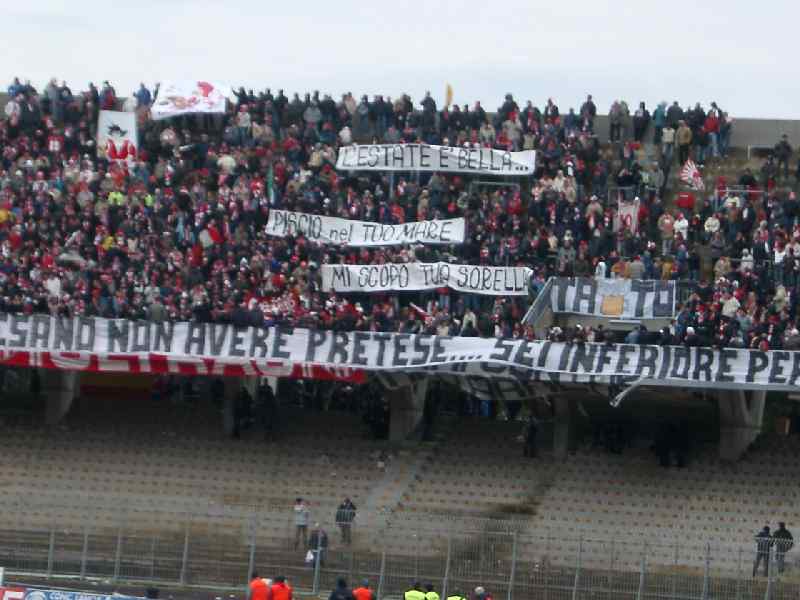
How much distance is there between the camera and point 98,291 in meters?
41.7

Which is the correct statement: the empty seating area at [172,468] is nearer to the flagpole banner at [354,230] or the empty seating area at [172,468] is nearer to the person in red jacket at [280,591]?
the flagpole banner at [354,230]

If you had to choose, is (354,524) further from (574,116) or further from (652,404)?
(574,116)

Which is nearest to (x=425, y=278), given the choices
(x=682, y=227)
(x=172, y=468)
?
(x=682, y=227)

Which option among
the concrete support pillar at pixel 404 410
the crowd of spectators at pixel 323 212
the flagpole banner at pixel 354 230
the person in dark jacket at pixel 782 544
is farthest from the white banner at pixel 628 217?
the person in dark jacket at pixel 782 544

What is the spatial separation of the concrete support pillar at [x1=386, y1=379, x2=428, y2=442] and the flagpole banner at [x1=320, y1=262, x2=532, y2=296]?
2.16m

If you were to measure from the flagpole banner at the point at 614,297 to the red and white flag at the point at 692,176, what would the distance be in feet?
15.0

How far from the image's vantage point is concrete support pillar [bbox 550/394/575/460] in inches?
1583

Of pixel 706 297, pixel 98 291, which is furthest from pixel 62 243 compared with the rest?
pixel 706 297

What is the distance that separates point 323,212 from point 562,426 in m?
8.15

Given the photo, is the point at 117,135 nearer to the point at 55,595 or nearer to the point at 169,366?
the point at 169,366

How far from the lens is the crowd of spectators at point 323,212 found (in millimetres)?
41000

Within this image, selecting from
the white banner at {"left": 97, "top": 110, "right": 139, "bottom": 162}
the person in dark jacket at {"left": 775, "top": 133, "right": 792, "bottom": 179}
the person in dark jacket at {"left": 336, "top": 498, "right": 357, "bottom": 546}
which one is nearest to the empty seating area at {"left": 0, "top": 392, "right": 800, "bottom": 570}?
the person in dark jacket at {"left": 336, "top": 498, "right": 357, "bottom": 546}

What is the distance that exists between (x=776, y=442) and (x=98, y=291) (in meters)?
13.9

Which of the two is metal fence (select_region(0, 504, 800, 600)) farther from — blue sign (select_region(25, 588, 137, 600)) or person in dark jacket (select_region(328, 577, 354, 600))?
blue sign (select_region(25, 588, 137, 600))
